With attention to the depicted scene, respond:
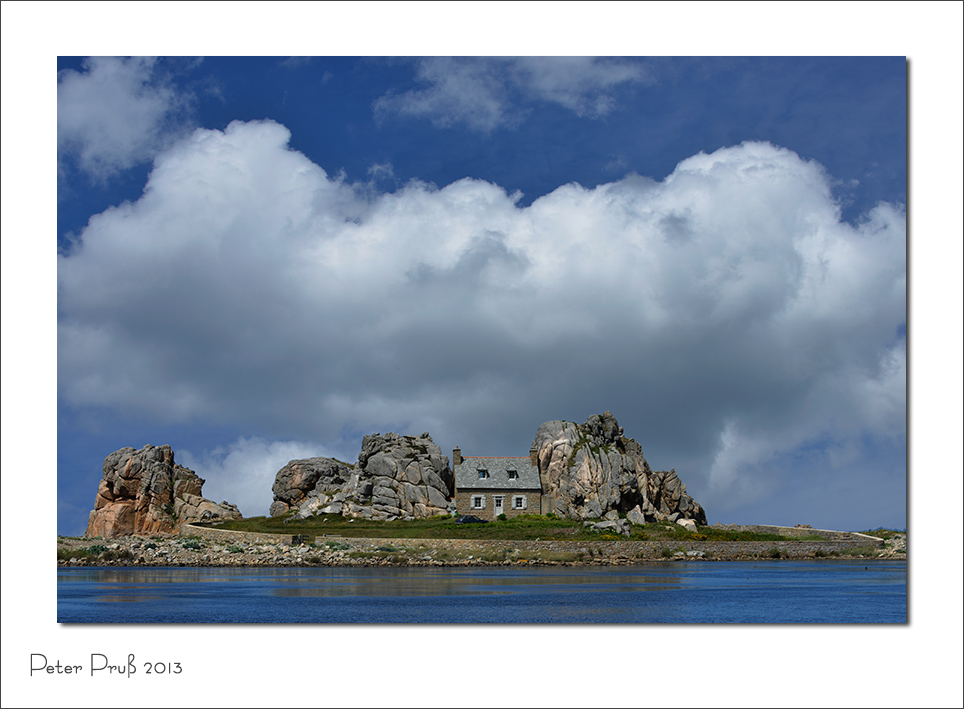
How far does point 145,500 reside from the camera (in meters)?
75.9

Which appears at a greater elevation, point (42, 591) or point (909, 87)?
point (909, 87)

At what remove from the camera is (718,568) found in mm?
48656

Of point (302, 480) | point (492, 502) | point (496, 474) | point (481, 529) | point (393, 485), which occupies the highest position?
point (496, 474)

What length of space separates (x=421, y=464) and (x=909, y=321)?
57.3 meters

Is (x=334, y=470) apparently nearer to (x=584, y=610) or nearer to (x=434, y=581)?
(x=434, y=581)

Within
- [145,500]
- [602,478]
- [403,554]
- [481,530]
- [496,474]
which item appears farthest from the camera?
[145,500]

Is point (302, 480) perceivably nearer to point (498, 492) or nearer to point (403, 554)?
point (498, 492)

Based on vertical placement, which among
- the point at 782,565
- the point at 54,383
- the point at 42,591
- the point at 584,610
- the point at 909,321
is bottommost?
the point at 782,565

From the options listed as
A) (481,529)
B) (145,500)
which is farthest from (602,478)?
(145,500)

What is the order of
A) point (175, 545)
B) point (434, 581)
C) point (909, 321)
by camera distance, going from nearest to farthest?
1. point (909, 321)
2. point (434, 581)
3. point (175, 545)

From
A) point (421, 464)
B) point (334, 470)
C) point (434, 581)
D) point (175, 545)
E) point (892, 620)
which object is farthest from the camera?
point (334, 470)

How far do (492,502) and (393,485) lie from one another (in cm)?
903

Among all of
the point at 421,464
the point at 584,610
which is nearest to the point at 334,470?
the point at 421,464

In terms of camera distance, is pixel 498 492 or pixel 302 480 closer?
pixel 498 492
